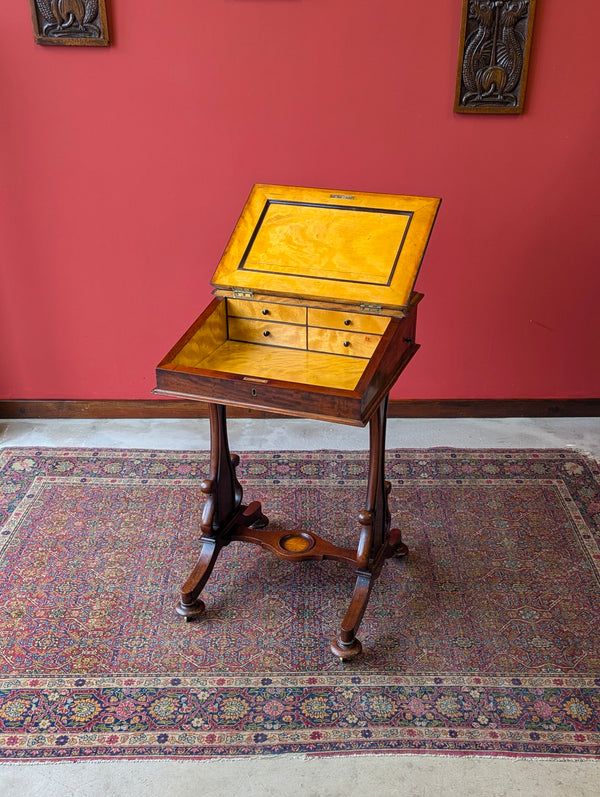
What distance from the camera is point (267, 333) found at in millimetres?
3172

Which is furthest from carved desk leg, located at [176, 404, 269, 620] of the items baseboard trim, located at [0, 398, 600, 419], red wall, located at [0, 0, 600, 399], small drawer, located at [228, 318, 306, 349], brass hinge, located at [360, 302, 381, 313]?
red wall, located at [0, 0, 600, 399]

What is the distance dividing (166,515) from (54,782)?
142 centimetres

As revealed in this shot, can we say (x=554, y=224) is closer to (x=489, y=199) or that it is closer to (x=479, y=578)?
(x=489, y=199)

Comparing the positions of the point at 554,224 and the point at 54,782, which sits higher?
the point at 554,224

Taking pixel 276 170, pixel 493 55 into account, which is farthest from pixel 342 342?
pixel 493 55

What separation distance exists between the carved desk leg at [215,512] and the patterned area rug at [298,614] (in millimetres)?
106

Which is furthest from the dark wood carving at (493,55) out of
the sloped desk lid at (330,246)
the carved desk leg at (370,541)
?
the carved desk leg at (370,541)

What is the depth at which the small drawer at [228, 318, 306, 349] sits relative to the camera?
3.14 meters

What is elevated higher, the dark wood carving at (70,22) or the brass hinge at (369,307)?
the dark wood carving at (70,22)

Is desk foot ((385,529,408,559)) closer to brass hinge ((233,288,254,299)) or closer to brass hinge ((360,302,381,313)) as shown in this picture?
brass hinge ((360,302,381,313))

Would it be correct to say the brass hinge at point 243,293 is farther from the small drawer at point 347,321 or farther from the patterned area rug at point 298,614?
the patterned area rug at point 298,614

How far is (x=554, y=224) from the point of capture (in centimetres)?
423

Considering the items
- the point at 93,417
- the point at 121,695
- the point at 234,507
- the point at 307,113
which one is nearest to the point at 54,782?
the point at 121,695

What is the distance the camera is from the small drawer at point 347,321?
120 inches
